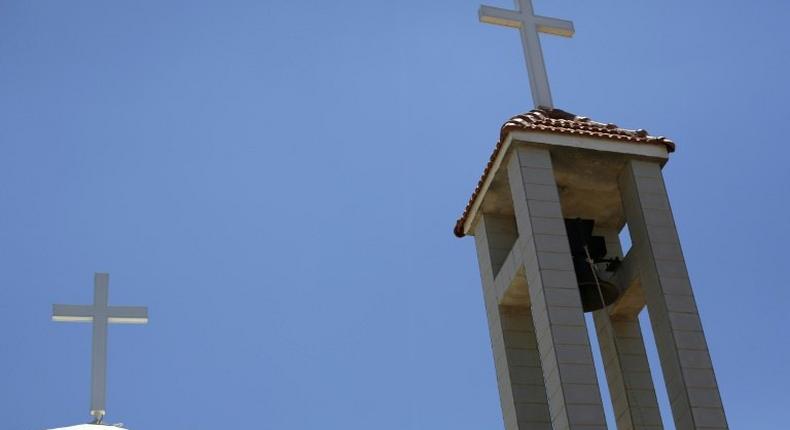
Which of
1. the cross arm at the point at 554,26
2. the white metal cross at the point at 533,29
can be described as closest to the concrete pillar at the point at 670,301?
the white metal cross at the point at 533,29

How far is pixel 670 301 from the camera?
16344 mm

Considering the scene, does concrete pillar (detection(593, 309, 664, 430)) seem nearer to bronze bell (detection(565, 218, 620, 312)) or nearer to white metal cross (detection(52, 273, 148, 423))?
bronze bell (detection(565, 218, 620, 312))

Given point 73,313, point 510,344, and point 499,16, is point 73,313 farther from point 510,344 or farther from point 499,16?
point 499,16

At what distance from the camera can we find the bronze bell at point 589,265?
697 inches

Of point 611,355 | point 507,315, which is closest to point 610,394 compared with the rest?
point 611,355

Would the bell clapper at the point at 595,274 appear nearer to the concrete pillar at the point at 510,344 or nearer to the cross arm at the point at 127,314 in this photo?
the concrete pillar at the point at 510,344

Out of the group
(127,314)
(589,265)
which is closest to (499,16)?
(589,265)

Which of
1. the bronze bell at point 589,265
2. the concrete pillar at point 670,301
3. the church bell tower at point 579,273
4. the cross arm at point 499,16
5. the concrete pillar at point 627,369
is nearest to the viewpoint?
the concrete pillar at point 670,301

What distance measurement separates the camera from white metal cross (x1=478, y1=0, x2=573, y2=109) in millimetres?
19219

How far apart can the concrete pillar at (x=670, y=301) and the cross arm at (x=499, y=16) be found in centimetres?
316

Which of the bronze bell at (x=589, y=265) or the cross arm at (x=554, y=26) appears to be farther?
the cross arm at (x=554, y=26)

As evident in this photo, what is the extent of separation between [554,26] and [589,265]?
4151 millimetres

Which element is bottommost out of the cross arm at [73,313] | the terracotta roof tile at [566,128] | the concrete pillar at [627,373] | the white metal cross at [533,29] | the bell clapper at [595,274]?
the concrete pillar at [627,373]

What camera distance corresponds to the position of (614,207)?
19.0 meters
